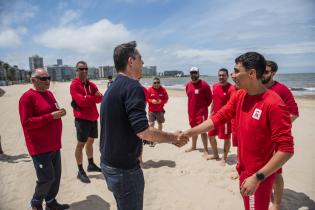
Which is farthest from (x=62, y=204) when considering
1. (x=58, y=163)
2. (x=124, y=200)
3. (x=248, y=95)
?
(x=248, y=95)

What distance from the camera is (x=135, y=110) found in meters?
2.26

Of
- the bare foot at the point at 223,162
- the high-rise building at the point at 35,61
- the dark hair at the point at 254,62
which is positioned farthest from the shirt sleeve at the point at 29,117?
the high-rise building at the point at 35,61

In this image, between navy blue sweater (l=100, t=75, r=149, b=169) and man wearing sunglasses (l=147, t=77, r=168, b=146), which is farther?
man wearing sunglasses (l=147, t=77, r=168, b=146)

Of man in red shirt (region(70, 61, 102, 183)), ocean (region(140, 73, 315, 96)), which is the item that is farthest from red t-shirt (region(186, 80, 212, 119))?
ocean (region(140, 73, 315, 96))

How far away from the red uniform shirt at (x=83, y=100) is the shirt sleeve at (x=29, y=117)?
4.61 feet

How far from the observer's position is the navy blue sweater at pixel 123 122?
2.28 metres

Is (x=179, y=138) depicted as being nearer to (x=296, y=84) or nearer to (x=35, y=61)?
(x=296, y=84)

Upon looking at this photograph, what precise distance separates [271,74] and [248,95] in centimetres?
190

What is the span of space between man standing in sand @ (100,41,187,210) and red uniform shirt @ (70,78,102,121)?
285 cm

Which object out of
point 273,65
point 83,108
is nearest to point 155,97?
point 83,108

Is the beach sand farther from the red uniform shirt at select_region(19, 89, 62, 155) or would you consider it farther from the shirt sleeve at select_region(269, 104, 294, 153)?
the shirt sleeve at select_region(269, 104, 294, 153)

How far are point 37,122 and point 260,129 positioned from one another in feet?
→ 9.73

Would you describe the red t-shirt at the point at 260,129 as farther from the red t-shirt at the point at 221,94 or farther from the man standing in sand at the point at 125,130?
the red t-shirt at the point at 221,94

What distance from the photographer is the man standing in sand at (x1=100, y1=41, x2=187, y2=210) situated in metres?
2.29
